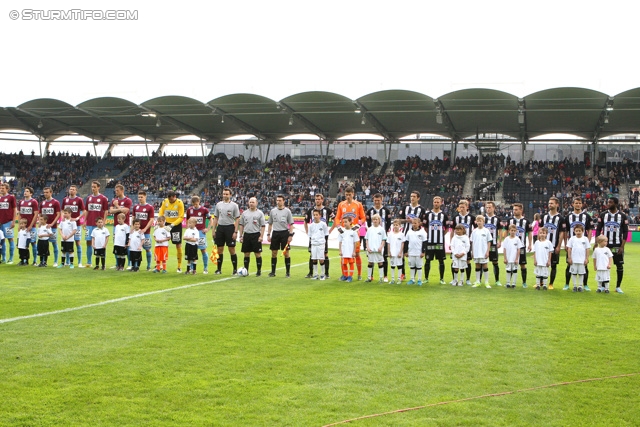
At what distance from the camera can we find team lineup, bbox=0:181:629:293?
42.8 ft

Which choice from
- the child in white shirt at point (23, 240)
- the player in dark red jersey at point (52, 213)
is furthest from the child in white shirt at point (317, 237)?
the child in white shirt at point (23, 240)

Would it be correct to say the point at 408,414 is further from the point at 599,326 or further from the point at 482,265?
the point at 482,265

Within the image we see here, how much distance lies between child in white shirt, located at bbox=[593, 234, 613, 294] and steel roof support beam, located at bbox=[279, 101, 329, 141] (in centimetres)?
2842

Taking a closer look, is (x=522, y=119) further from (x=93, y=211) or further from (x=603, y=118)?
(x=93, y=211)

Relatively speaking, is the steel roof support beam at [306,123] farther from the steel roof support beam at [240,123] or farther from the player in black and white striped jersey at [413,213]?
the player in black and white striped jersey at [413,213]

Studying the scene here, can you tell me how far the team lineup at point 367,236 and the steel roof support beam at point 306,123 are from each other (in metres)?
24.9

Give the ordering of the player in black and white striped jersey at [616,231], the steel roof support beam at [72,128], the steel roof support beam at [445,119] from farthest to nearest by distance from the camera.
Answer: the steel roof support beam at [72,128] → the steel roof support beam at [445,119] → the player in black and white striped jersey at [616,231]

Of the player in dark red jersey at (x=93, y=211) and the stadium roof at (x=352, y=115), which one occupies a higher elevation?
the stadium roof at (x=352, y=115)

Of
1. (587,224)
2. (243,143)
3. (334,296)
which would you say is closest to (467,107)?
(243,143)

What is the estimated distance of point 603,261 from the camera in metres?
12.6

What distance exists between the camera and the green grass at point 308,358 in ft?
16.5

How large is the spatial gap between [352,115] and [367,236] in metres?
29.1

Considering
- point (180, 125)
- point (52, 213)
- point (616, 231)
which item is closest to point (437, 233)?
point (616, 231)

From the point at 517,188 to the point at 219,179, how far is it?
22.3m
